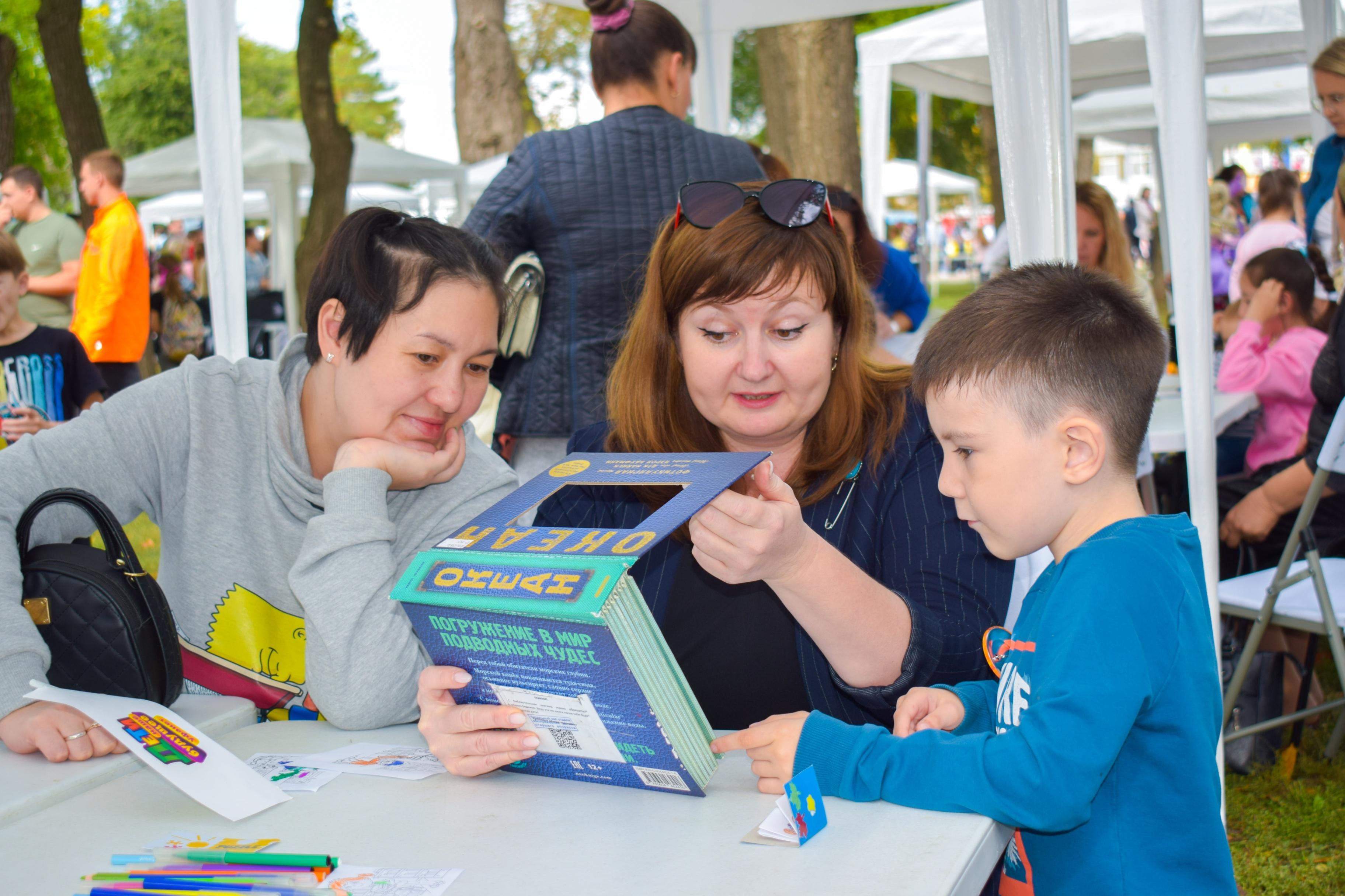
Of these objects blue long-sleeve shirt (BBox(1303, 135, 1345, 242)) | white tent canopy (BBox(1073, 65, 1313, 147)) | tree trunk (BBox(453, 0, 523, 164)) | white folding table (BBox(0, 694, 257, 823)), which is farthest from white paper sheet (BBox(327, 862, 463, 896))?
white tent canopy (BBox(1073, 65, 1313, 147))

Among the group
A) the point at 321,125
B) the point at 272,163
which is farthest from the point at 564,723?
the point at 272,163

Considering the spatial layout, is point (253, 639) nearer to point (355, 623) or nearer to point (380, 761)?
point (355, 623)

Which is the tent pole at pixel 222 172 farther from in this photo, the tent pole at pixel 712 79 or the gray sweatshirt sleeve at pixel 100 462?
the tent pole at pixel 712 79

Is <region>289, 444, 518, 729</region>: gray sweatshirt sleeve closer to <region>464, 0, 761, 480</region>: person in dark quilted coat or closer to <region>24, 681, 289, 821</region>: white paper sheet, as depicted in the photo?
<region>24, 681, 289, 821</region>: white paper sheet

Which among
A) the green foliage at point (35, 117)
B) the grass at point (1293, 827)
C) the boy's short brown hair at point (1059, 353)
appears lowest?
the grass at point (1293, 827)

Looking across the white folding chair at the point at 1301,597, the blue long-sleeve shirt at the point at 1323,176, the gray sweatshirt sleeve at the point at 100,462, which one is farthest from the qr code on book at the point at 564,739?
the blue long-sleeve shirt at the point at 1323,176

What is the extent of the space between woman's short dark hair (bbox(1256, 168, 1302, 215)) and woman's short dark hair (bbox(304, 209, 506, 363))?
20.8ft

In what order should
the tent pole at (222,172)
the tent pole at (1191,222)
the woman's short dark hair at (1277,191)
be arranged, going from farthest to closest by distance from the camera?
the woman's short dark hair at (1277,191), the tent pole at (222,172), the tent pole at (1191,222)

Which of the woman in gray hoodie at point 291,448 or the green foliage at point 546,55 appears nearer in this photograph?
the woman in gray hoodie at point 291,448

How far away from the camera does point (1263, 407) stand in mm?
4242

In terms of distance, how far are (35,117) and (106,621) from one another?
20.9 meters

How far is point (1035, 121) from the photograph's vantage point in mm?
2559

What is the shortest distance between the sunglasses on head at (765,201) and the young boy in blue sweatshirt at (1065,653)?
0.42 m

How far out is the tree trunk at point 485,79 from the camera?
10656 millimetres
